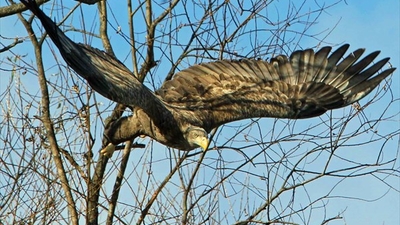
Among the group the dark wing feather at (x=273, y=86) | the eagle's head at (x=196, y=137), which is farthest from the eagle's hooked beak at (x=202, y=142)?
the dark wing feather at (x=273, y=86)

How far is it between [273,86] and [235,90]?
55 centimetres

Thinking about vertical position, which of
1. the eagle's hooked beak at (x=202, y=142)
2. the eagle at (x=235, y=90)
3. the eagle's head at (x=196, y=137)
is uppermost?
the eagle at (x=235, y=90)

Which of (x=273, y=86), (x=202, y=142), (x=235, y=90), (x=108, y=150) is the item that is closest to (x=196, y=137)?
(x=202, y=142)

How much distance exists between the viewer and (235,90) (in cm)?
899

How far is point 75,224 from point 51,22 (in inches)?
84.1

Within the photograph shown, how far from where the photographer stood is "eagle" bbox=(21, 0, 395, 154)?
749 centimetres

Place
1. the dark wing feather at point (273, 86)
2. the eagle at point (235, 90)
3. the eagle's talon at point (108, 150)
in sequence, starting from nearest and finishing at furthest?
the eagle at point (235, 90), the eagle's talon at point (108, 150), the dark wing feather at point (273, 86)

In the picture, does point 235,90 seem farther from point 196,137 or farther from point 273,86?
point 196,137

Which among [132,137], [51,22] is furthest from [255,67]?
[51,22]

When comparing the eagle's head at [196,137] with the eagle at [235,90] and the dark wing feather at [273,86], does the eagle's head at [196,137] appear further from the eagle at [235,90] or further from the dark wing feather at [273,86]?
the dark wing feather at [273,86]

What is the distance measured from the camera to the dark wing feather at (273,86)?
852cm

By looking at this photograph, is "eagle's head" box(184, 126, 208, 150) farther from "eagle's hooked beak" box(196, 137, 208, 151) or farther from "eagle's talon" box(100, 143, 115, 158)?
"eagle's talon" box(100, 143, 115, 158)

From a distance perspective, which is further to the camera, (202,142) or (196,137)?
(196,137)

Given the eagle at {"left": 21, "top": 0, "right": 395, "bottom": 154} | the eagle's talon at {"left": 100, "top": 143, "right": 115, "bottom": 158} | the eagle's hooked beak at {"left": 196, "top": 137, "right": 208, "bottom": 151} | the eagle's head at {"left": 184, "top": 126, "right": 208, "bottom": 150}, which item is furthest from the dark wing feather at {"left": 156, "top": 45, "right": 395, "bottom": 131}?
the eagle's talon at {"left": 100, "top": 143, "right": 115, "bottom": 158}
